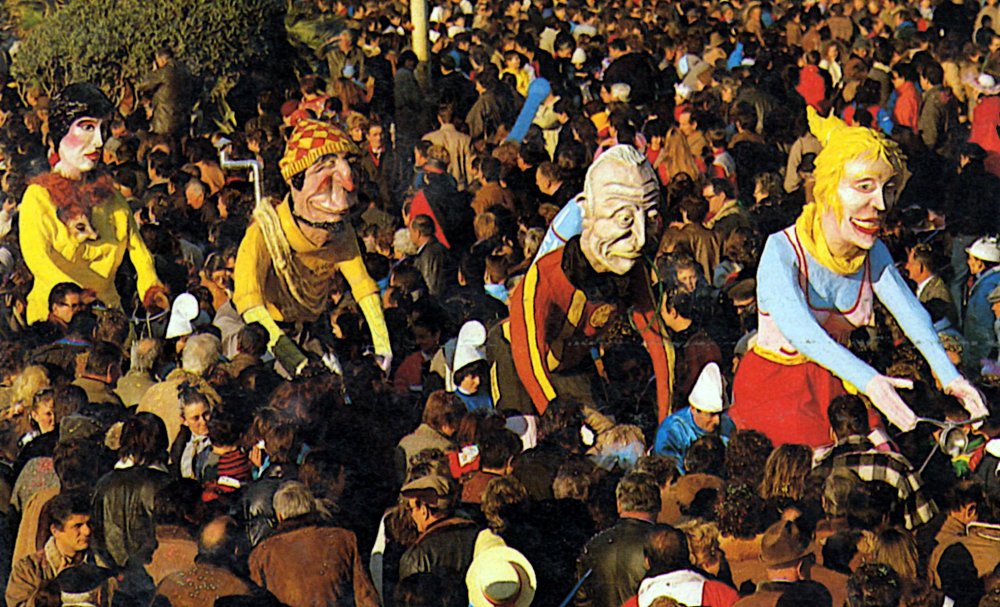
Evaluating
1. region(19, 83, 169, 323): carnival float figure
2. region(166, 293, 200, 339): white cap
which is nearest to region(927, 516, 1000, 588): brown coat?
region(166, 293, 200, 339): white cap

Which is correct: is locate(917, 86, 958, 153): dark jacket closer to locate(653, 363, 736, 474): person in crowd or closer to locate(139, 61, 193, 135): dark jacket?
locate(139, 61, 193, 135): dark jacket

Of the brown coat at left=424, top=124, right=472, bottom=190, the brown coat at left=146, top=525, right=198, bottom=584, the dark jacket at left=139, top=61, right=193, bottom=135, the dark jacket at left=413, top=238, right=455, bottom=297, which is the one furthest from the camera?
the dark jacket at left=139, top=61, right=193, bottom=135

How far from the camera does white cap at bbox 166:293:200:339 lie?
32.4 ft

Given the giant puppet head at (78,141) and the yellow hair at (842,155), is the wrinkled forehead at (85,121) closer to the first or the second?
the giant puppet head at (78,141)

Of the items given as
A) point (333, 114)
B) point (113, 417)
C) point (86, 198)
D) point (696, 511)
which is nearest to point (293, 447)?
point (113, 417)

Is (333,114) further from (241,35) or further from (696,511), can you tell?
(696,511)

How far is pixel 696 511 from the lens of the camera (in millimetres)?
8094

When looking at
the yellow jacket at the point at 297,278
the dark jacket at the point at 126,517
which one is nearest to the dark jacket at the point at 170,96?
the yellow jacket at the point at 297,278

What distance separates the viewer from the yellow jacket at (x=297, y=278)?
31.3 feet

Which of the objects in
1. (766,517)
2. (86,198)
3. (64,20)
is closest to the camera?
(766,517)

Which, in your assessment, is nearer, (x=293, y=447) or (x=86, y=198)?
(x=293, y=447)

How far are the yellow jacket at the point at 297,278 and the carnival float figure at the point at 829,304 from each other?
2.07 metres

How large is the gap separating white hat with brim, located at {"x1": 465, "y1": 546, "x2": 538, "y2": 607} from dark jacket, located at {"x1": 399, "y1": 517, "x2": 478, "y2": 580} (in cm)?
9

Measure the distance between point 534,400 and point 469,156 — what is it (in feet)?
15.4
